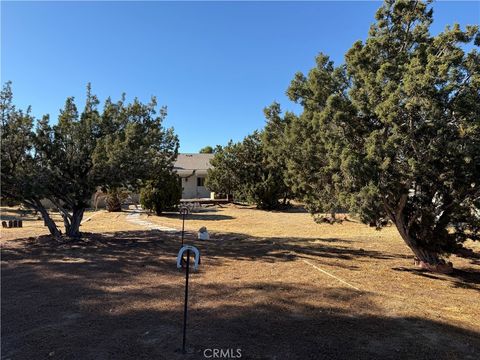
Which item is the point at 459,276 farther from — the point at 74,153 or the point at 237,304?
the point at 74,153

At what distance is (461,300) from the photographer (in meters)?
7.27

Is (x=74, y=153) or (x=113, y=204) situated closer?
(x=74, y=153)

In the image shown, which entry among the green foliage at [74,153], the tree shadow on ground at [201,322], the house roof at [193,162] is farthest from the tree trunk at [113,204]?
the tree shadow on ground at [201,322]

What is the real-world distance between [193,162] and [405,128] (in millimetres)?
35716

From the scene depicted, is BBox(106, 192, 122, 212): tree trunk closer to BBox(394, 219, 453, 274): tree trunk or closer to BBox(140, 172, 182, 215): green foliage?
BBox(140, 172, 182, 215): green foliage

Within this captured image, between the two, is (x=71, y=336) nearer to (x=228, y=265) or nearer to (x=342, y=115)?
(x=228, y=265)

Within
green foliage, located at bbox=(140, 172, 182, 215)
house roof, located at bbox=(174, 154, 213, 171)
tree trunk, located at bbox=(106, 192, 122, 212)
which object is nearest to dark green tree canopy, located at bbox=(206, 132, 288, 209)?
green foliage, located at bbox=(140, 172, 182, 215)

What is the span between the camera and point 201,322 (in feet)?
A: 17.1

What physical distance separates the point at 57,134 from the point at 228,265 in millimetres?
7571

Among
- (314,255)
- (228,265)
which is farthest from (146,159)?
(314,255)

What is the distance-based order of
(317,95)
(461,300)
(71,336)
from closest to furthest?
(71,336) < (461,300) < (317,95)

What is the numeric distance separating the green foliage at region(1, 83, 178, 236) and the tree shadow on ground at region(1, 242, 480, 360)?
13.6 ft

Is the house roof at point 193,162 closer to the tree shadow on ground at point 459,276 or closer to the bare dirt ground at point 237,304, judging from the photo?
the bare dirt ground at point 237,304

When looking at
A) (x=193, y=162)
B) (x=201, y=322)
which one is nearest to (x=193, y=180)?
(x=193, y=162)
